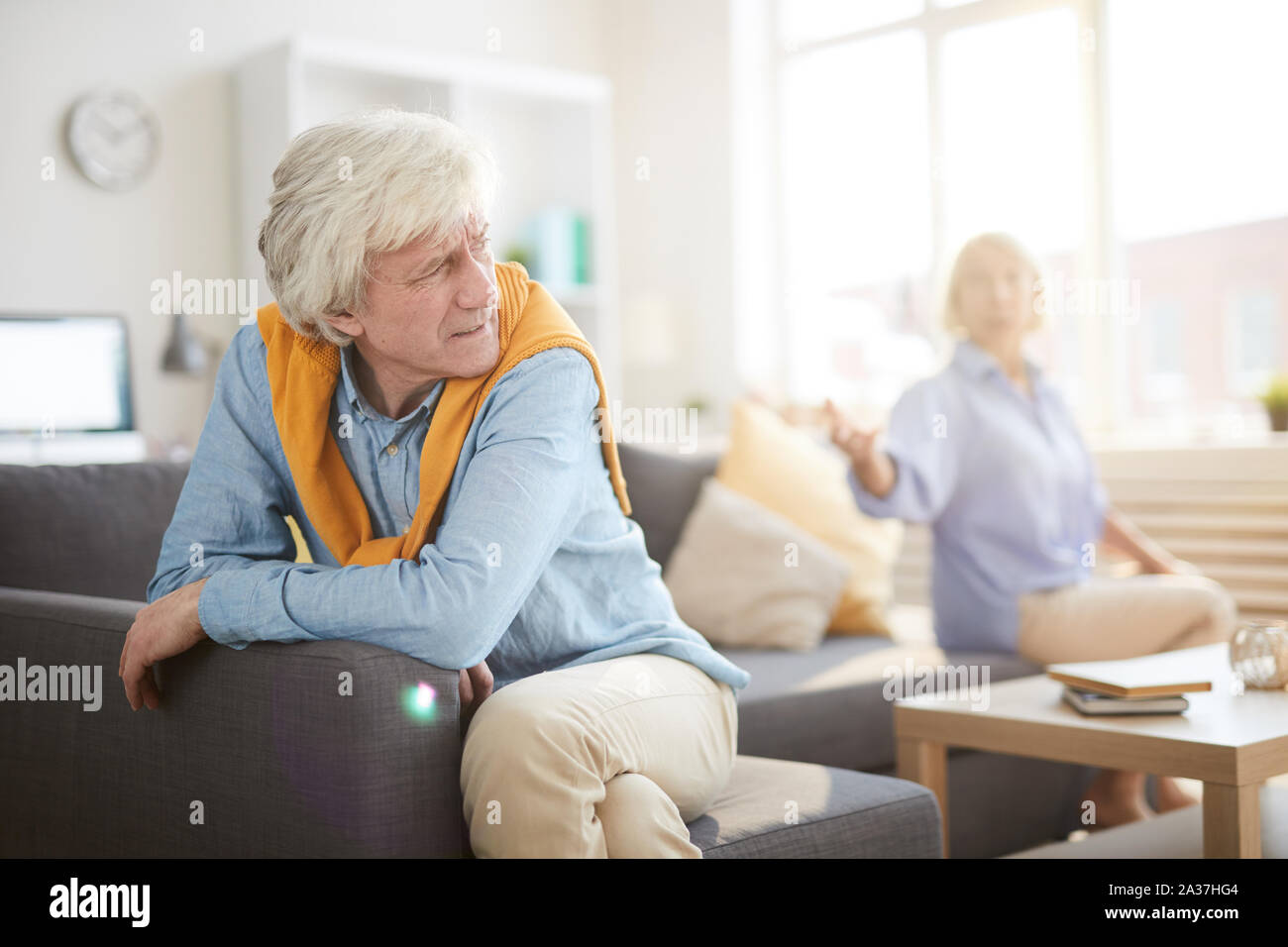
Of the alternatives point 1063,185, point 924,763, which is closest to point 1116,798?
point 924,763

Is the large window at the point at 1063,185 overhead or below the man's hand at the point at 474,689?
overhead

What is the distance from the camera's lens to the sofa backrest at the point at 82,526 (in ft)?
6.31

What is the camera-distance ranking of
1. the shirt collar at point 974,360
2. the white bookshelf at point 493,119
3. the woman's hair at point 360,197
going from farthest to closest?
the white bookshelf at point 493,119 < the shirt collar at point 974,360 < the woman's hair at point 360,197

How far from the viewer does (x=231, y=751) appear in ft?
4.25

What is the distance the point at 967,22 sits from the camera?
4.96 metres

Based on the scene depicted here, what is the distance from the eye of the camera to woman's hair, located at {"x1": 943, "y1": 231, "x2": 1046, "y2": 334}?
2758 millimetres

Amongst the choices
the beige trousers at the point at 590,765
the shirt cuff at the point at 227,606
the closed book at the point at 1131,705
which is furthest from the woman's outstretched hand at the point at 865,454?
the shirt cuff at the point at 227,606

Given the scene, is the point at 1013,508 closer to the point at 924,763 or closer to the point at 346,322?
the point at 924,763

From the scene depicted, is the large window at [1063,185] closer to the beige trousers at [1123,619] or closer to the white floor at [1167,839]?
the beige trousers at [1123,619]

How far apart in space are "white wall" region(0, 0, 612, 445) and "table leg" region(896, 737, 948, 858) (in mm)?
3287

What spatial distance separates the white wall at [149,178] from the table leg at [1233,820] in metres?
3.77

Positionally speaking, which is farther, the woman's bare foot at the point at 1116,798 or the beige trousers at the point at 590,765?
the woman's bare foot at the point at 1116,798
